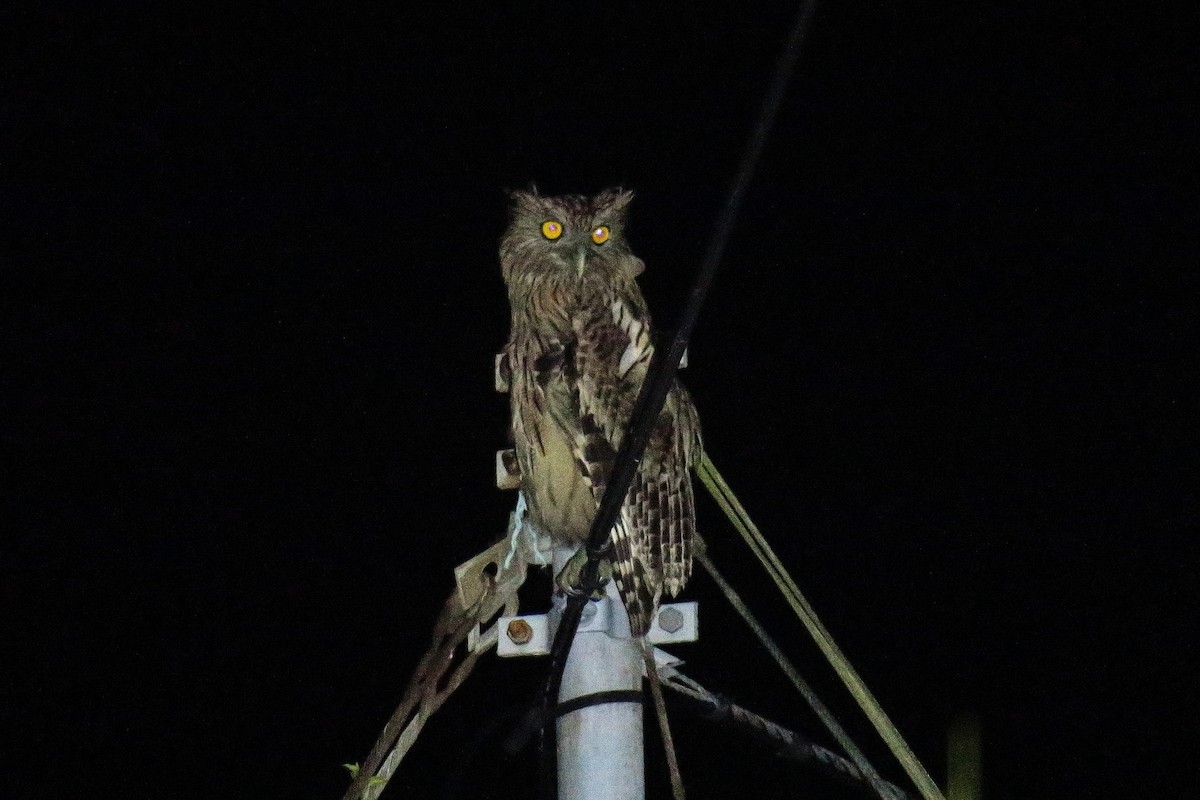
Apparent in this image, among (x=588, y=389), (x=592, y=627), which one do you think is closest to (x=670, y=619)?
(x=592, y=627)

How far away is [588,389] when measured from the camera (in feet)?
13.1

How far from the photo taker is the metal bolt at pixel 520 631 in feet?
9.89

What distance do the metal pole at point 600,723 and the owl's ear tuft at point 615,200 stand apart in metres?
1.86

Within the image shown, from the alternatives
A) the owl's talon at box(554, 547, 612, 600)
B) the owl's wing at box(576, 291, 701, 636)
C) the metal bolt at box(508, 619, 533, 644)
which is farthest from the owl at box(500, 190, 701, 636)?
the metal bolt at box(508, 619, 533, 644)

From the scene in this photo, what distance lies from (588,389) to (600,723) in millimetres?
1424

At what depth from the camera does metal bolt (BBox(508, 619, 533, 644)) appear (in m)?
3.02

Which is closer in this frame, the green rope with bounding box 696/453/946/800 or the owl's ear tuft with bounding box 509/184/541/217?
the green rope with bounding box 696/453/946/800

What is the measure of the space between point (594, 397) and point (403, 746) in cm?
125

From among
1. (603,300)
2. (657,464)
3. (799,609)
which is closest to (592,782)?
(799,609)

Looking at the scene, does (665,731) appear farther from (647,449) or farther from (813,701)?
(647,449)

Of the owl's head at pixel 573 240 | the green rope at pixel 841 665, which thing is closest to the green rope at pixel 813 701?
the green rope at pixel 841 665

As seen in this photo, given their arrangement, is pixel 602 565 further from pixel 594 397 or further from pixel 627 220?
pixel 627 220

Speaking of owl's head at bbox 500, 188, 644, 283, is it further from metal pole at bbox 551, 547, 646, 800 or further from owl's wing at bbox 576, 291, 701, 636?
metal pole at bbox 551, 547, 646, 800

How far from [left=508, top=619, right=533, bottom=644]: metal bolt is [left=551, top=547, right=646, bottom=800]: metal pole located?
17 centimetres
